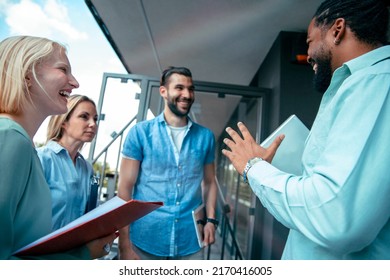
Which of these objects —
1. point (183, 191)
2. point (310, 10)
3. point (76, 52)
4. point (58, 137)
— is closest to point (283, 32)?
point (310, 10)

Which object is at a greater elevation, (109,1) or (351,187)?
(109,1)

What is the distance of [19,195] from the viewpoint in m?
0.42

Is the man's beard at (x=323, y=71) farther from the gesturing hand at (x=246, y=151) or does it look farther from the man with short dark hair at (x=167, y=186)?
the man with short dark hair at (x=167, y=186)

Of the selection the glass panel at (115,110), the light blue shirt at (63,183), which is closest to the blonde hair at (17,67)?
the light blue shirt at (63,183)

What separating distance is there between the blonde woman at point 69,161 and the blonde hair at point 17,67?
1.46ft

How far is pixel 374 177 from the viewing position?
0.38 meters

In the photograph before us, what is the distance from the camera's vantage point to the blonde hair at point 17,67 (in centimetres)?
49

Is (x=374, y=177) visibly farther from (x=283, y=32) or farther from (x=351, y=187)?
(x=283, y=32)

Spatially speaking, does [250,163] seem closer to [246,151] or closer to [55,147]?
[246,151]

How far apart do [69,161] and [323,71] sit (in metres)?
A: 0.95

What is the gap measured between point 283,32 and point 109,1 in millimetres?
1176

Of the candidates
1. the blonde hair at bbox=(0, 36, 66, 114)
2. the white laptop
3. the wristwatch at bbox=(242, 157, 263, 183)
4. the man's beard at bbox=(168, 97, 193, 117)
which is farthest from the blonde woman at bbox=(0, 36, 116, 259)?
the man's beard at bbox=(168, 97, 193, 117)

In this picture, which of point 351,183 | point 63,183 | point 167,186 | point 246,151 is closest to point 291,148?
point 246,151

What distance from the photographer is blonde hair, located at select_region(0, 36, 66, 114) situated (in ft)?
1.62
